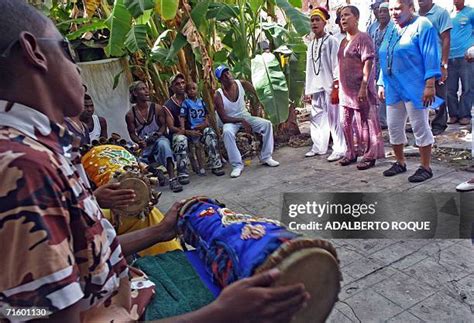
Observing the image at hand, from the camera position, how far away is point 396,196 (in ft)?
11.8

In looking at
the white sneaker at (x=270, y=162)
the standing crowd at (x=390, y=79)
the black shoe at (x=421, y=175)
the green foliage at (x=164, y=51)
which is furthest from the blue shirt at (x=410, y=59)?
the green foliage at (x=164, y=51)

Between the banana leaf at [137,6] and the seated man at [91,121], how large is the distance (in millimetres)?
1134

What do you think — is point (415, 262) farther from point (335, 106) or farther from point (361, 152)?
point (335, 106)

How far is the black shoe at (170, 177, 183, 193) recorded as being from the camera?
4.83 metres

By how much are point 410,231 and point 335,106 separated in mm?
2515

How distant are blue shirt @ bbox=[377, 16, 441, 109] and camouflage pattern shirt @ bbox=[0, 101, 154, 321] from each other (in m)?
3.47

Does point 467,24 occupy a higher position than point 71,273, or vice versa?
point 467,24

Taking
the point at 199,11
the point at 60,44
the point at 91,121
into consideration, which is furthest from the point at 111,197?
the point at 199,11

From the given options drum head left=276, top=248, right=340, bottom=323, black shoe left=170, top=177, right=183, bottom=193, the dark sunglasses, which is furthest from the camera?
black shoe left=170, top=177, right=183, bottom=193

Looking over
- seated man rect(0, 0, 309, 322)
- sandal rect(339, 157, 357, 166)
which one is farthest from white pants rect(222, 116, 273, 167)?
seated man rect(0, 0, 309, 322)

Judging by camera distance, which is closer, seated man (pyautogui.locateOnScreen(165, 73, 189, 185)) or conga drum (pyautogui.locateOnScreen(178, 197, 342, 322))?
conga drum (pyautogui.locateOnScreen(178, 197, 342, 322))

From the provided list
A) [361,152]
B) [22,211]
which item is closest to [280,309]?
[22,211]

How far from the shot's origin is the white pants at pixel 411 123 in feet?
12.5

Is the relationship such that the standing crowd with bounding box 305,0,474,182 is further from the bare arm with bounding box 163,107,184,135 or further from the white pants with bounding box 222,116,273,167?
the bare arm with bounding box 163,107,184,135
